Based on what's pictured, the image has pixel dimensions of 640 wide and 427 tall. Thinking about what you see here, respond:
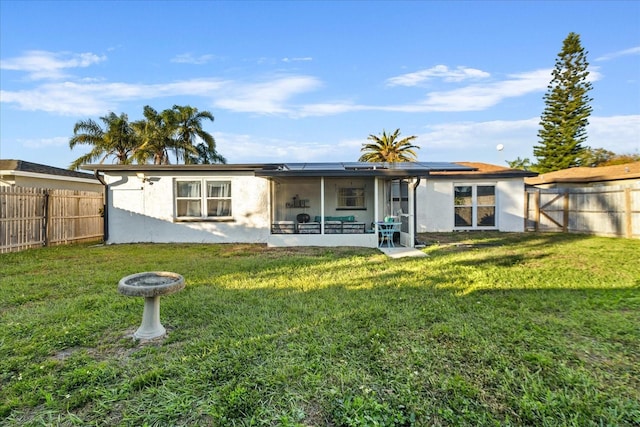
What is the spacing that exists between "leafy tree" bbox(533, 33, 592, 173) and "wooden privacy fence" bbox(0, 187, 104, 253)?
3143cm

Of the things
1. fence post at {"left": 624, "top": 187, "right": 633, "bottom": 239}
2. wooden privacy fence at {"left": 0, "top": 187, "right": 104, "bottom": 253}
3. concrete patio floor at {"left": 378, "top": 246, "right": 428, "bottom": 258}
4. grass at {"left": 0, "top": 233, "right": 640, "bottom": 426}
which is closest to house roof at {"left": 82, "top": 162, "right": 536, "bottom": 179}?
wooden privacy fence at {"left": 0, "top": 187, "right": 104, "bottom": 253}

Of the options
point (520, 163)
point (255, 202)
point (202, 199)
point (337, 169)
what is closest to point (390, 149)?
point (520, 163)

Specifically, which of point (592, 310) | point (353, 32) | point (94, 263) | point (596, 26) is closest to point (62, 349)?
point (94, 263)

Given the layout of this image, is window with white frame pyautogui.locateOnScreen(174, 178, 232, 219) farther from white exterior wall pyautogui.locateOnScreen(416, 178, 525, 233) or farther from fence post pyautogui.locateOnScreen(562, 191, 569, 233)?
fence post pyautogui.locateOnScreen(562, 191, 569, 233)

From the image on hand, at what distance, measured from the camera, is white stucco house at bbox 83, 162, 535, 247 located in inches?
417

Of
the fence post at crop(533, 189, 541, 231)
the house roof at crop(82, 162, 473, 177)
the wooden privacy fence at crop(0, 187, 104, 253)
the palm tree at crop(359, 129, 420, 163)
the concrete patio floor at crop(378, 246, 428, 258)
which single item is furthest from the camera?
the palm tree at crop(359, 129, 420, 163)

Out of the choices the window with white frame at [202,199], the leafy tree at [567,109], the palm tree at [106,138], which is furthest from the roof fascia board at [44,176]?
the leafy tree at [567,109]

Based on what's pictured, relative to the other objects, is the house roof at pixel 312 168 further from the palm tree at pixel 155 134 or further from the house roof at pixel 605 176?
the palm tree at pixel 155 134

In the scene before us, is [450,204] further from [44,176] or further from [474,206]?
[44,176]

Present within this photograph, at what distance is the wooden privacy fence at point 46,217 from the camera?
9.25 m

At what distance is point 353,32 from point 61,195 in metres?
12.2

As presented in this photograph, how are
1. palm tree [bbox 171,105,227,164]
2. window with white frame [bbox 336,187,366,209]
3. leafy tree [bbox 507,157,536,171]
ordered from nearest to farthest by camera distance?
window with white frame [bbox 336,187,366,209] < palm tree [bbox 171,105,227,164] < leafy tree [bbox 507,157,536,171]

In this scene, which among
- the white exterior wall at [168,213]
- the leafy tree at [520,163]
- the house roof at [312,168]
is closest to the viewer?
the house roof at [312,168]

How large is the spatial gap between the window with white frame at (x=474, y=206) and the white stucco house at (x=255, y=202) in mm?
2990
